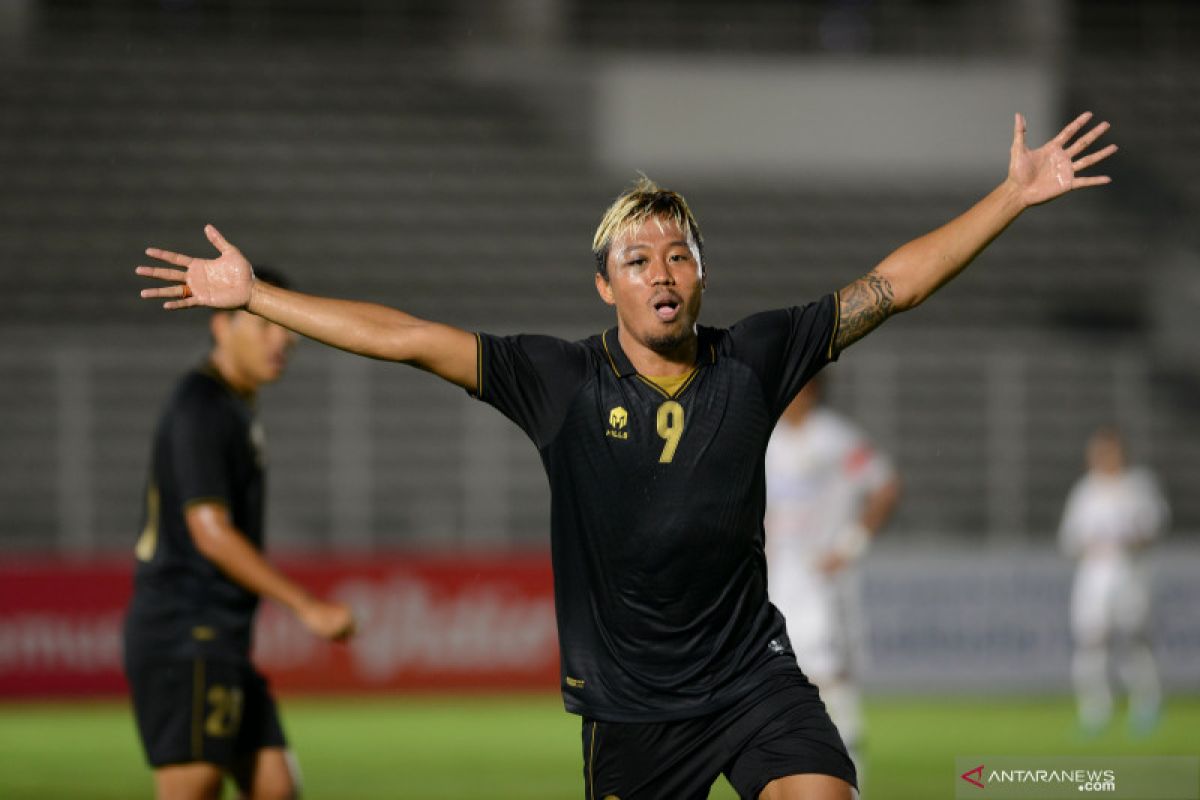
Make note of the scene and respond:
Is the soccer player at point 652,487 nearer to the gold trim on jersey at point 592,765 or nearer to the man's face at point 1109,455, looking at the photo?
the gold trim on jersey at point 592,765

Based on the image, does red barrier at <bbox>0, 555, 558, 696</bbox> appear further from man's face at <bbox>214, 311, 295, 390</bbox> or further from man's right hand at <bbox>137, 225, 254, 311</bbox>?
man's right hand at <bbox>137, 225, 254, 311</bbox>

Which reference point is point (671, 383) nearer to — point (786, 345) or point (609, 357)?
point (609, 357)

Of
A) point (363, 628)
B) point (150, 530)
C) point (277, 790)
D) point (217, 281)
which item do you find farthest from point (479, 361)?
point (363, 628)

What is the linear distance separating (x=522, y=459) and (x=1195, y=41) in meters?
13.7

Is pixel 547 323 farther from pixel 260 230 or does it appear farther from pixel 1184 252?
pixel 1184 252

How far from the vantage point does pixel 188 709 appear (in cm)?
706

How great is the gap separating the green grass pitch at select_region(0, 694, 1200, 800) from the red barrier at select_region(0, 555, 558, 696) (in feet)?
0.77

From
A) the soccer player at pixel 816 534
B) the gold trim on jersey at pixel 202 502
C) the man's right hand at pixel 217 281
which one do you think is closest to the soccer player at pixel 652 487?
the man's right hand at pixel 217 281

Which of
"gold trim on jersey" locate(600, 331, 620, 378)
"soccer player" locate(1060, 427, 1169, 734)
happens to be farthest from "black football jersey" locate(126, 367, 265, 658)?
"soccer player" locate(1060, 427, 1169, 734)

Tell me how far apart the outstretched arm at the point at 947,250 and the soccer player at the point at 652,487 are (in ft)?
0.18

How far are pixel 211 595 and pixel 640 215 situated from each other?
2.39m

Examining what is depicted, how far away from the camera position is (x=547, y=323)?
23.3 meters

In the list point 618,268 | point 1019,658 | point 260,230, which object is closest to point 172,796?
point 618,268

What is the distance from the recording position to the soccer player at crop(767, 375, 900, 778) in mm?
11141
